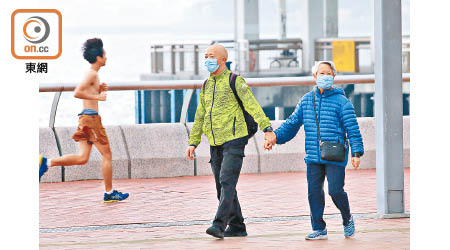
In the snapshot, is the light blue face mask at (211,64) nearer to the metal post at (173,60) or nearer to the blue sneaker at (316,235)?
the blue sneaker at (316,235)

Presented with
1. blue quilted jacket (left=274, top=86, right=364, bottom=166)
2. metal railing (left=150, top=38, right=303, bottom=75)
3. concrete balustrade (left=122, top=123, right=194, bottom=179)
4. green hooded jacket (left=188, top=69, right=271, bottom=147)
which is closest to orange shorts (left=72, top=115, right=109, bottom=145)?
concrete balustrade (left=122, top=123, right=194, bottom=179)

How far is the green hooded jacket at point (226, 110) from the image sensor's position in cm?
820

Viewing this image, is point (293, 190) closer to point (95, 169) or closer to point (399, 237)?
point (95, 169)

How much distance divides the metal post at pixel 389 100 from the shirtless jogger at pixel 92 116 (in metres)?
2.63

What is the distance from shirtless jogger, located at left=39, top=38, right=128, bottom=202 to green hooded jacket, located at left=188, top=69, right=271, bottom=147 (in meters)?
2.20

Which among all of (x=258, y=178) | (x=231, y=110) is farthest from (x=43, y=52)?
(x=258, y=178)

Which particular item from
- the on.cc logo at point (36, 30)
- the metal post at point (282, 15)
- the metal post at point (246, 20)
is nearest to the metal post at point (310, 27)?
the metal post at point (282, 15)

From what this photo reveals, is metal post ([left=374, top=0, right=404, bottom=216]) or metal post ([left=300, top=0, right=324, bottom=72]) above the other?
metal post ([left=300, top=0, right=324, bottom=72])

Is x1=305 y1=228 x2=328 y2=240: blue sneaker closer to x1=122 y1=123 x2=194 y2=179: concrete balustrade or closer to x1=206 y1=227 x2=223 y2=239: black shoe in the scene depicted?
x1=206 y1=227 x2=223 y2=239: black shoe

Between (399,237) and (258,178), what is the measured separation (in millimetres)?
4604

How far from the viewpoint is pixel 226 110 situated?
8.25 m

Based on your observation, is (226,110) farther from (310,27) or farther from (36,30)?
(310,27)

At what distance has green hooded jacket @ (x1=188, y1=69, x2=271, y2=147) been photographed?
323 inches

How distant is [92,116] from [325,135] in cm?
316
